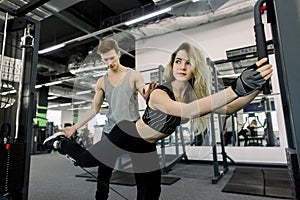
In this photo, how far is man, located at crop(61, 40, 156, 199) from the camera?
1.59 m

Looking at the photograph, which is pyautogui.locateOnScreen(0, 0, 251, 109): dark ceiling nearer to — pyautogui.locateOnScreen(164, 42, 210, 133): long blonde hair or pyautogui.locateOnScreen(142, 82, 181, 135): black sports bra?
pyautogui.locateOnScreen(164, 42, 210, 133): long blonde hair

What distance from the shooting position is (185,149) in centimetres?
453

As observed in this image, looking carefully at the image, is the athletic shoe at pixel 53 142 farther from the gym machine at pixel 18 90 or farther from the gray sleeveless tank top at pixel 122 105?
the gray sleeveless tank top at pixel 122 105

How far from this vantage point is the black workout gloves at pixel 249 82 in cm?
81

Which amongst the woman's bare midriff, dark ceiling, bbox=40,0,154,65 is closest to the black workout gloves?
the woman's bare midriff

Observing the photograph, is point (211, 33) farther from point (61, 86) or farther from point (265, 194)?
point (61, 86)

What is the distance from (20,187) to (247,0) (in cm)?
452

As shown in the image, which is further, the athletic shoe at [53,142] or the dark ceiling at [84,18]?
the dark ceiling at [84,18]

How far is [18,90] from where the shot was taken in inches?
74.3

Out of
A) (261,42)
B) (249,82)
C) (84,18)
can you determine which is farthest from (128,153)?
(84,18)

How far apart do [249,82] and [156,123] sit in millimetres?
635

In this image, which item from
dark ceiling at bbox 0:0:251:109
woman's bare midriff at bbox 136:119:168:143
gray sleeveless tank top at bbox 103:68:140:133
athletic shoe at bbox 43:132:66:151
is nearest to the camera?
woman's bare midriff at bbox 136:119:168:143

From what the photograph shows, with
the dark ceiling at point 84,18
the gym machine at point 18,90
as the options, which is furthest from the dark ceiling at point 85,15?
the gym machine at point 18,90

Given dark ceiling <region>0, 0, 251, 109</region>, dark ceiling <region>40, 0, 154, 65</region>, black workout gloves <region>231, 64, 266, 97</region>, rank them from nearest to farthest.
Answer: black workout gloves <region>231, 64, 266, 97</region>, dark ceiling <region>0, 0, 251, 109</region>, dark ceiling <region>40, 0, 154, 65</region>
